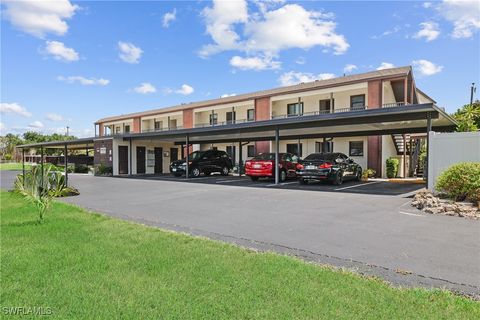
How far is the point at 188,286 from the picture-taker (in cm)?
359

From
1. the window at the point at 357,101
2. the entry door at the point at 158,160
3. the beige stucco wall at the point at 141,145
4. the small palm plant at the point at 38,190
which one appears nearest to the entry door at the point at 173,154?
the beige stucco wall at the point at 141,145

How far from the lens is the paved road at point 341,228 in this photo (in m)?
4.30

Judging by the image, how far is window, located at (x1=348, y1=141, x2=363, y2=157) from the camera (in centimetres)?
2272

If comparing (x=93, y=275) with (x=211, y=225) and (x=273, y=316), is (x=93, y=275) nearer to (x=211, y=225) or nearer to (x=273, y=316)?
(x=273, y=316)

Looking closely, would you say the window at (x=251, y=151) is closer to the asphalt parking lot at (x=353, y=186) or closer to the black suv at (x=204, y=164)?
the black suv at (x=204, y=164)

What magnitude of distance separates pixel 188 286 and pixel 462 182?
832 centimetres

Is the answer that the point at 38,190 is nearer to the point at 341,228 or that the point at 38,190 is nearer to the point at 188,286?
the point at 188,286

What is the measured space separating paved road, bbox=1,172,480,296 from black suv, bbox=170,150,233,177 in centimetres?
1026

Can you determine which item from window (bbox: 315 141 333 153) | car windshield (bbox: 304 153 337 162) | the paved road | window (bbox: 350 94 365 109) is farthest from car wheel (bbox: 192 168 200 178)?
window (bbox: 350 94 365 109)

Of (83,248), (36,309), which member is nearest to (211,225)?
(83,248)

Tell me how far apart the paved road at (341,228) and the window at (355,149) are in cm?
1217

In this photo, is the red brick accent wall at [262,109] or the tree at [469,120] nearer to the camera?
the tree at [469,120]

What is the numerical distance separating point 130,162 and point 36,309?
23.2m

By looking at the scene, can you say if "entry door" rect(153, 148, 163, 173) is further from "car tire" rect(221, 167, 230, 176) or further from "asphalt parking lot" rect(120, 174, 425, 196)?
"asphalt parking lot" rect(120, 174, 425, 196)
